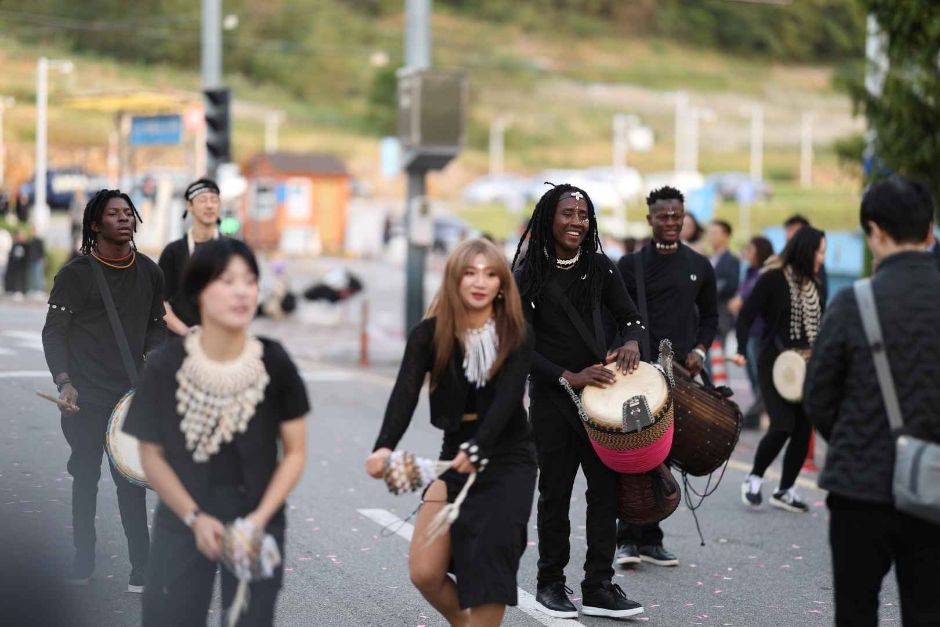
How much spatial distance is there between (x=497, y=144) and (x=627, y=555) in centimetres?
8352

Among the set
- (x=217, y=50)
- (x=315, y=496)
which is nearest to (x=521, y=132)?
(x=217, y=50)

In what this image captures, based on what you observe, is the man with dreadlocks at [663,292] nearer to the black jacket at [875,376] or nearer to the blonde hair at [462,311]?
the blonde hair at [462,311]

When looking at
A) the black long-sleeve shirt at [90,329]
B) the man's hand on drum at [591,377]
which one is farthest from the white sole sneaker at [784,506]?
the black long-sleeve shirt at [90,329]

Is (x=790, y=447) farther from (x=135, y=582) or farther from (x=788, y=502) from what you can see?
(x=135, y=582)

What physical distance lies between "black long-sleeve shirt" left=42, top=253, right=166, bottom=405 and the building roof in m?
43.6

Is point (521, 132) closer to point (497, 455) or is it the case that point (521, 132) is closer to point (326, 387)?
point (326, 387)

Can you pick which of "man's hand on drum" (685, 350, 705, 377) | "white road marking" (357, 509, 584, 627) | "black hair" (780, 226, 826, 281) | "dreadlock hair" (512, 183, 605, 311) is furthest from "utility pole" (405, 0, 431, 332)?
"dreadlock hair" (512, 183, 605, 311)

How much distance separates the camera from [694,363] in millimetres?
8320

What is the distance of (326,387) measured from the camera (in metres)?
17.0

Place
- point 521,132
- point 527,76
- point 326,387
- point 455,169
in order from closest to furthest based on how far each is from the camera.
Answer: point 326,387, point 455,169, point 521,132, point 527,76

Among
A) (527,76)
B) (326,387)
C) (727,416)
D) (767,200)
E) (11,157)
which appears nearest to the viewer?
(727,416)

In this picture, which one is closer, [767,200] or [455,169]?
[767,200]

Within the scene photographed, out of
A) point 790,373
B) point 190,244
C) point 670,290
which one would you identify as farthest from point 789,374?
point 190,244

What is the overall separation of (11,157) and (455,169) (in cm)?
4123
